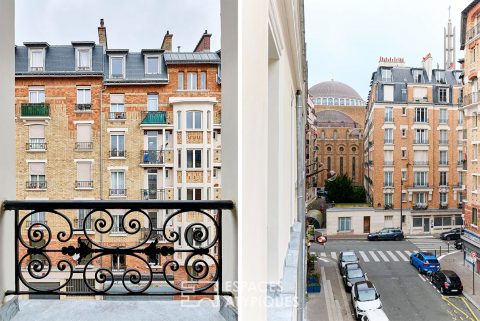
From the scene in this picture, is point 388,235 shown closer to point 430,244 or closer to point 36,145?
point 430,244

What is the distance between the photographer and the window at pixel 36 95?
61.1 inches

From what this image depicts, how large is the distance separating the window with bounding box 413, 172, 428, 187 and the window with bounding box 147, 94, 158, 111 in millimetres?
17893

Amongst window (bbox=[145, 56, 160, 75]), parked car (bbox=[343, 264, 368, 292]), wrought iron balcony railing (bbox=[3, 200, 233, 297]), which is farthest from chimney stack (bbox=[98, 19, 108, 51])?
parked car (bbox=[343, 264, 368, 292])

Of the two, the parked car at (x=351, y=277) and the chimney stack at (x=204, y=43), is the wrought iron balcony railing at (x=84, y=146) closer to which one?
the chimney stack at (x=204, y=43)

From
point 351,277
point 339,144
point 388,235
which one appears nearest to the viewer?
point 351,277

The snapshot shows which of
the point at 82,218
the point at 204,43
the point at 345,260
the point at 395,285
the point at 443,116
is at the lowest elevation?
the point at 395,285

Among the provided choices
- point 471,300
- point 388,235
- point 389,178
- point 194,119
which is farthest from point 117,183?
point 389,178

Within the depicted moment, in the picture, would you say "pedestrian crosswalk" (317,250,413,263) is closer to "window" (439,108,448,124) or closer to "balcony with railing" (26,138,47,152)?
"window" (439,108,448,124)

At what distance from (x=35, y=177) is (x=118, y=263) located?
42 centimetres

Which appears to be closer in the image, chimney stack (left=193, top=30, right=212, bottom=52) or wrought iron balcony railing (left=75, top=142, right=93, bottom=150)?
chimney stack (left=193, top=30, right=212, bottom=52)

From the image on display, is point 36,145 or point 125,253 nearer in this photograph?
point 125,253

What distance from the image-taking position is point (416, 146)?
18031 millimetres

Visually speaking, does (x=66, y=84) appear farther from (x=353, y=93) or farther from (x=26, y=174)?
(x=353, y=93)

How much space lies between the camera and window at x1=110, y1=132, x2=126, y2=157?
175 cm
